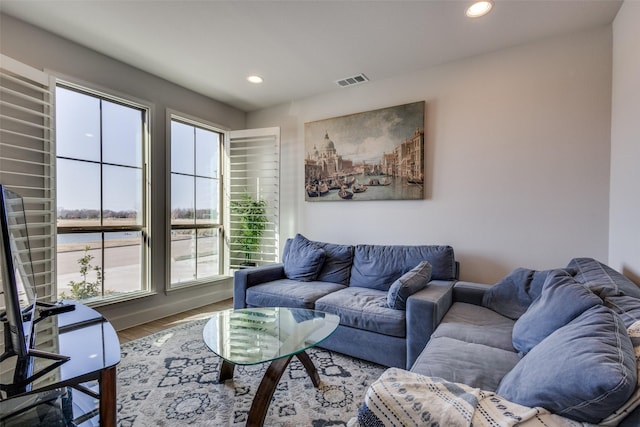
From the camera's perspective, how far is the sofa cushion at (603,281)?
1.45 metres

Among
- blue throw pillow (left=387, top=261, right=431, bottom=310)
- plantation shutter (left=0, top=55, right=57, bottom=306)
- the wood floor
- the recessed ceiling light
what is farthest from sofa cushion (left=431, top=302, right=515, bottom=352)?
plantation shutter (left=0, top=55, right=57, bottom=306)

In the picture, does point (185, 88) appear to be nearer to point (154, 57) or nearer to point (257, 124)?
point (154, 57)

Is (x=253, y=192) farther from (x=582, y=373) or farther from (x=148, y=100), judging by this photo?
(x=582, y=373)

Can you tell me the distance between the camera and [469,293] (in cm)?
240

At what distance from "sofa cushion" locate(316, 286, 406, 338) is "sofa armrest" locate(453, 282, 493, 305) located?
594 mm

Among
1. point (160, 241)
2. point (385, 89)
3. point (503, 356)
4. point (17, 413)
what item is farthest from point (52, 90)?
point (503, 356)

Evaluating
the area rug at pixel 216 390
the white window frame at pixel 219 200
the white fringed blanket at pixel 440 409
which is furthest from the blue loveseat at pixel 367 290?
the white fringed blanket at pixel 440 409

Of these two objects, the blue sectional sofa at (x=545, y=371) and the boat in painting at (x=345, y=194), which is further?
the boat in painting at (x=345, y=194)

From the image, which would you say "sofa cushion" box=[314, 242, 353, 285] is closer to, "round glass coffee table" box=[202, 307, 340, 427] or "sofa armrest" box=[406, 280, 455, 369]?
"round glass coffee table" box=[202, 307, 340, 427]

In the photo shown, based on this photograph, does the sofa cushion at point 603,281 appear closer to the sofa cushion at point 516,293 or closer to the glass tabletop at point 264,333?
the sofa cushion at point 516,293

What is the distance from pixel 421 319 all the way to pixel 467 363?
0.58 meters

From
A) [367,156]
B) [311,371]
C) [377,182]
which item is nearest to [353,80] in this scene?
[367,156]

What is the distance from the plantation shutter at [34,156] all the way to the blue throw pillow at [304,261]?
2052 mm

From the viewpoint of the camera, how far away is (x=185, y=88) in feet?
11.8
